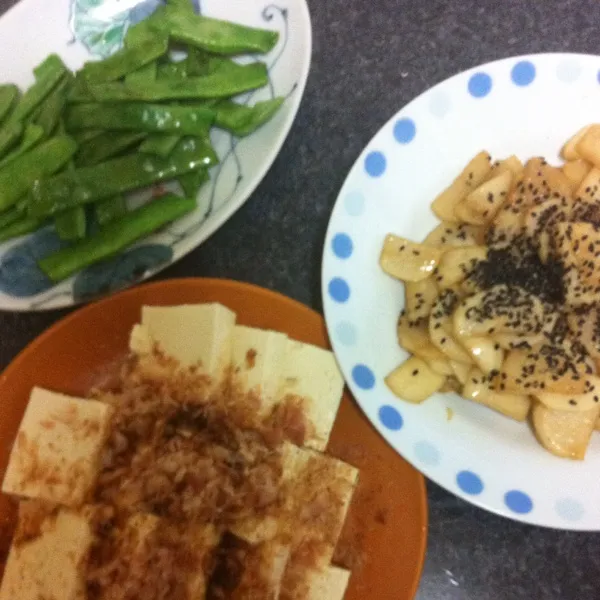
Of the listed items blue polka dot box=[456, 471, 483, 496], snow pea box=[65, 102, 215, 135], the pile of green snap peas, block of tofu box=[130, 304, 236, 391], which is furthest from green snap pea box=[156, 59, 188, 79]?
blue polka dot box=[456, 471, 483, 496]

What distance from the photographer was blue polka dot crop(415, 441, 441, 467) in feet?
4.06

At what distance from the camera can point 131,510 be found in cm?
137

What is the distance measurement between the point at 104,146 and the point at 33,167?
175mm

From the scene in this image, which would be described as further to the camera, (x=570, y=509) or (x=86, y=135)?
(x=86, y=135)

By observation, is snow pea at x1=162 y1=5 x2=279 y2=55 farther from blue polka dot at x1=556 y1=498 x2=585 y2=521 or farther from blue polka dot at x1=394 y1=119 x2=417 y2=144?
blue polka dot at x1=556 y1=498 x2=585 y2=521

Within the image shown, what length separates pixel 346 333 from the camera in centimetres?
127

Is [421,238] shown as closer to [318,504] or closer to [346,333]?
[346,333]

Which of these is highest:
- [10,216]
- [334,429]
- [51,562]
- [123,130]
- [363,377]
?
[123,130]

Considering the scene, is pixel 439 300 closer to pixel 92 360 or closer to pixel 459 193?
pixel 459 193

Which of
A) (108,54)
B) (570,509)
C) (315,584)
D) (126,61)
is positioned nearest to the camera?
(570,509)

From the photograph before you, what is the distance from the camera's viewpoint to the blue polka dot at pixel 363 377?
1.25 meters

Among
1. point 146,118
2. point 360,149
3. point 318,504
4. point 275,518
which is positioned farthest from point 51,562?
point 360,149

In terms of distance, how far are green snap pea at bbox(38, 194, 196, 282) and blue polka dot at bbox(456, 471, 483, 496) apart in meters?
0.89

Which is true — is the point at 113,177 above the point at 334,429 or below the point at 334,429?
above
